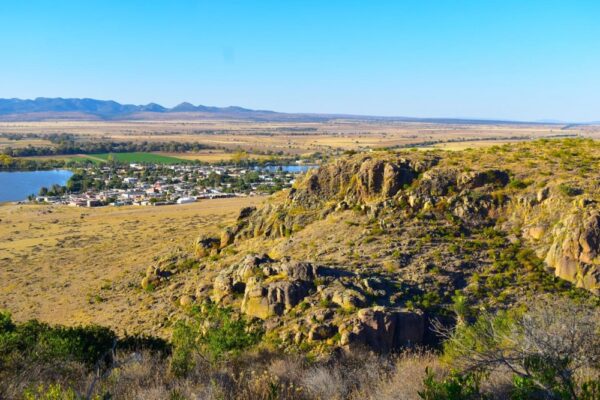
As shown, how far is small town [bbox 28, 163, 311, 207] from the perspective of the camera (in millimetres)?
73569

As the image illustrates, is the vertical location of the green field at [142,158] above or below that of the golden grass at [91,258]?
below

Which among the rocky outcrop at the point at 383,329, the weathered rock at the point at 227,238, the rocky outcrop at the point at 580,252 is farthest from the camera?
the weathered rock at the point at 227,238

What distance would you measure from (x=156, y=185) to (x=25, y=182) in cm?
3101

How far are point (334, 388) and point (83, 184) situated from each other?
87.6 m

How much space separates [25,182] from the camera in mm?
101812

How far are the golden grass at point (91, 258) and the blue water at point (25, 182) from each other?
28505mm

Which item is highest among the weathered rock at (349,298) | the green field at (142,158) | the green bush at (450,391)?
the green bush at (450,391)

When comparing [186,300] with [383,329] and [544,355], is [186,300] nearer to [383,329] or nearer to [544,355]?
[383,329]

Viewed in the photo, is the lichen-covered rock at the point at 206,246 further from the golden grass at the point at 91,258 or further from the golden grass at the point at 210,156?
the golden grass at the point at 210,156

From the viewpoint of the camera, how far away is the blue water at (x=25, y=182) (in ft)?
286

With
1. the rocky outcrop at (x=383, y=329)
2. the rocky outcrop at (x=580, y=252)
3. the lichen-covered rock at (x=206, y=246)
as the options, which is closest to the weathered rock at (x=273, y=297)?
the rocky outcrop at (x=383, y=329)

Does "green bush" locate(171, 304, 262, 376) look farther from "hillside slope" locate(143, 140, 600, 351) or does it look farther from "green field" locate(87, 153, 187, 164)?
"green field" locate(87, 153, 187, 164)

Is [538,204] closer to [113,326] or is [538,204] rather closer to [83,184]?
[113,326]

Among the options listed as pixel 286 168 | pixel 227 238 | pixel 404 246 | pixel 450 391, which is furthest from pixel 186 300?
pixel 286 168
